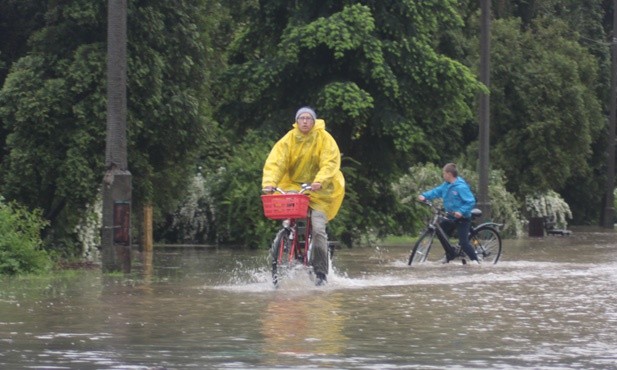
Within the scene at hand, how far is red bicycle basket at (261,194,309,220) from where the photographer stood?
51.2 ft

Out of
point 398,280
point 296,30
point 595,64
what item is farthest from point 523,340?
point 595,64

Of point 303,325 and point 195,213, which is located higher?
point 195,213

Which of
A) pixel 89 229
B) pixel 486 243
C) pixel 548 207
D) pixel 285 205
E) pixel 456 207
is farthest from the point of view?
pixel 548 207

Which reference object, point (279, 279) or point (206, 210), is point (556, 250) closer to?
point (206, 210)

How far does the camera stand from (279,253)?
634 inches

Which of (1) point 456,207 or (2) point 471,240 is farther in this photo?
(2) point 471,240

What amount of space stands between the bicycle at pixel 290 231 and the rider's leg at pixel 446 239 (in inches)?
194

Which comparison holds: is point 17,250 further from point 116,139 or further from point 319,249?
point 319,249

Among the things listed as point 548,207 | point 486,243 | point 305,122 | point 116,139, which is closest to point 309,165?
point 305,122

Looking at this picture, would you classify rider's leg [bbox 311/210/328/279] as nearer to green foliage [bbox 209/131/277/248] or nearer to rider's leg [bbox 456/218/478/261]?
rider's leg [bbox 456/218/478/261]

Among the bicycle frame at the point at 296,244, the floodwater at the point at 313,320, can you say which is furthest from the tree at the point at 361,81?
the bicycle frame at the point at 296,244

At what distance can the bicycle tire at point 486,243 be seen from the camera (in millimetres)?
22375

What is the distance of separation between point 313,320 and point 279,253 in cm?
390

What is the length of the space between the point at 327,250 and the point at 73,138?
18.5 ft
